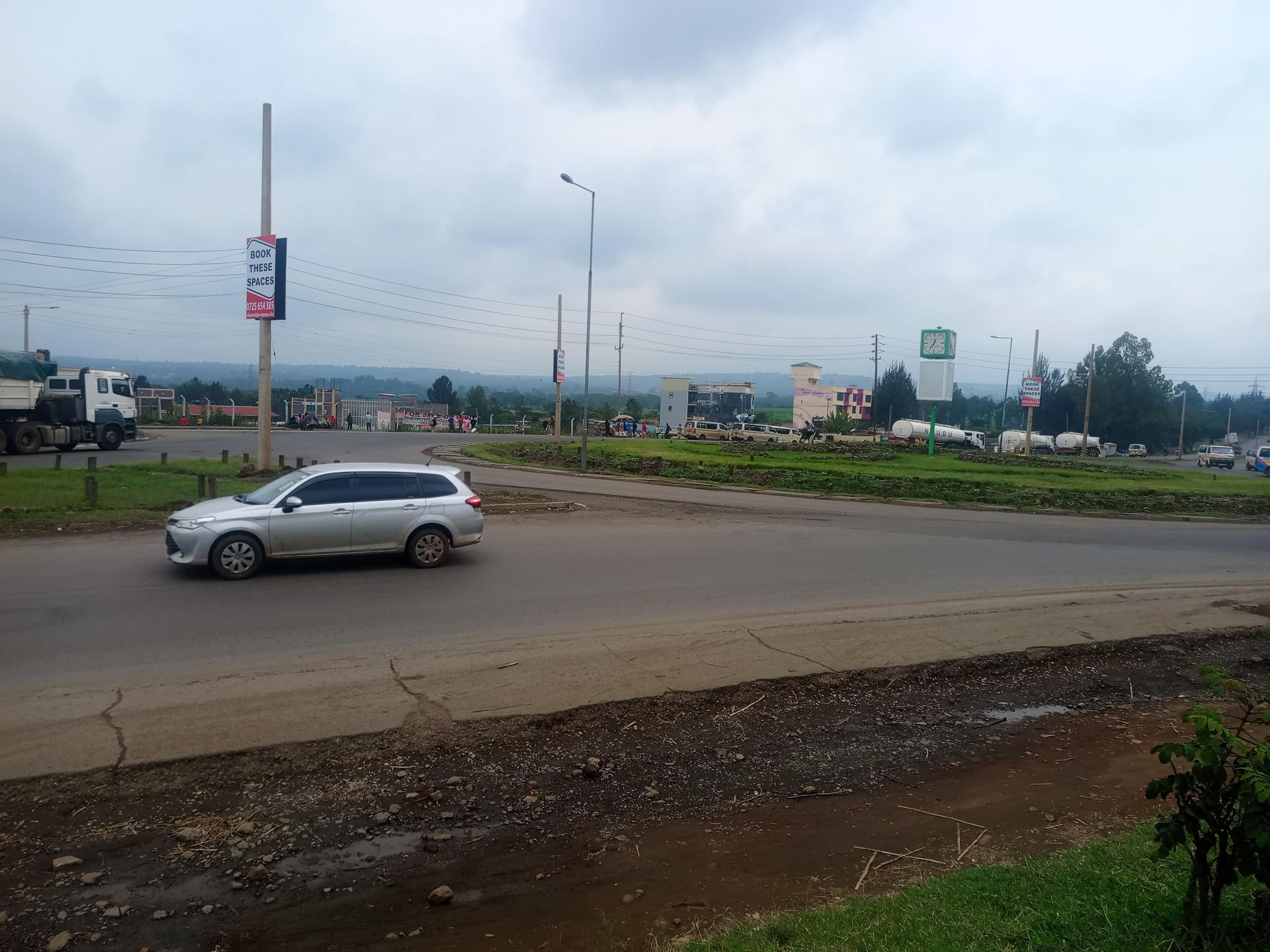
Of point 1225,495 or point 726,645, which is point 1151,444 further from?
point 726,645

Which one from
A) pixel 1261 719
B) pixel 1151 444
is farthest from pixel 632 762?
pixel 1151 444

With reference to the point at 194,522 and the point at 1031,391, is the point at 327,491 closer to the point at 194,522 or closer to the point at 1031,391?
the point at 194,522

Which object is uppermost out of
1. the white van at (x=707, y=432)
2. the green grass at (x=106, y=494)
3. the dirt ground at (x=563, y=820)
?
the white van at (x=707, y=432)

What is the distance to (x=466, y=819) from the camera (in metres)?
5.42

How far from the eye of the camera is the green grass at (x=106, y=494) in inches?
605

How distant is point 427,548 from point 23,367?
28397 millimetres

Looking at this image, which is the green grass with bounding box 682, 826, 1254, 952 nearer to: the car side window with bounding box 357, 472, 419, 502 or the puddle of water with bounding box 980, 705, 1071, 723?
the puddle of water with bounding box 980, 705, 1071, 723

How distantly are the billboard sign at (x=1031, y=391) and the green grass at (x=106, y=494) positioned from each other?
179 ft

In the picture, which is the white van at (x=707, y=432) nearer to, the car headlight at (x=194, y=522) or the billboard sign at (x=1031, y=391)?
the billboard sign at (x=1031, y=391)

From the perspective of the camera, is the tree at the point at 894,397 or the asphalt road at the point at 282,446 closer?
the asphalt road at the point at 282,446

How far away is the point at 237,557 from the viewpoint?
11.5 metres

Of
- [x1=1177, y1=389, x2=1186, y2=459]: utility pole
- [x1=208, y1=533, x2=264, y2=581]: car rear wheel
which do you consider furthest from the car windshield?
[x1=1177, y1=389, x2=1186, y2=459]: utility pole

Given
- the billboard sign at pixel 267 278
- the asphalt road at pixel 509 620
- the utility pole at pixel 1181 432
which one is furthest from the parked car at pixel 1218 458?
the billboard sign at pixel 267 278

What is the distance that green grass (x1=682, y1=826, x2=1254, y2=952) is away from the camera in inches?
149
